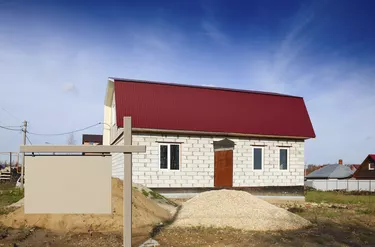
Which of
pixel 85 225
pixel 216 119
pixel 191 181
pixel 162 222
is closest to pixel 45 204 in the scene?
pixel 85 225

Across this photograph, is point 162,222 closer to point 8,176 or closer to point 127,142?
point 127,142

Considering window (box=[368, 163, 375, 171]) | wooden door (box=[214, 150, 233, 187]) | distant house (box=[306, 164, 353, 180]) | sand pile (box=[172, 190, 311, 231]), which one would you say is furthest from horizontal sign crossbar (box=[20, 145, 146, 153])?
distant house (box=[306, 164, 353, 180])

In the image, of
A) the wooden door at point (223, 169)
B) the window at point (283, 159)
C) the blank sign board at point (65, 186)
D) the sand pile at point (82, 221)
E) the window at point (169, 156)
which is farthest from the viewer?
the window at point (283, 159)

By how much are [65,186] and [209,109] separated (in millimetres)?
13855

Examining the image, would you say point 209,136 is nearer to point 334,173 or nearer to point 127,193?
point 127,193

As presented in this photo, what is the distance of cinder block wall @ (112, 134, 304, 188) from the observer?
1711 centimetres

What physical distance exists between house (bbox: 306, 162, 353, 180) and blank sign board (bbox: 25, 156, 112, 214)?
172 ft

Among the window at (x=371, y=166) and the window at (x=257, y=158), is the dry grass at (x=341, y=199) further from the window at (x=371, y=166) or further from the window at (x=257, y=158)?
the window at (x=371, y=166)

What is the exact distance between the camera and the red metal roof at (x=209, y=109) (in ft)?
57.7

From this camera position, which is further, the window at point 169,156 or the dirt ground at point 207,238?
the window at point 169,156

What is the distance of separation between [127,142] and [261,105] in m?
15.7

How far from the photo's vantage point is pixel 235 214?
11.6m

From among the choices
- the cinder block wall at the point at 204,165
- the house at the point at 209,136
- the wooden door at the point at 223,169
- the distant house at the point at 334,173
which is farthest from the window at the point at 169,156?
the distant house at the point at 334,173

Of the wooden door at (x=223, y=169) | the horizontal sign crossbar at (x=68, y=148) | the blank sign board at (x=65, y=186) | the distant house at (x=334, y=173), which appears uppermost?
the horizontal sign crossbar at (x=68, y=148)
